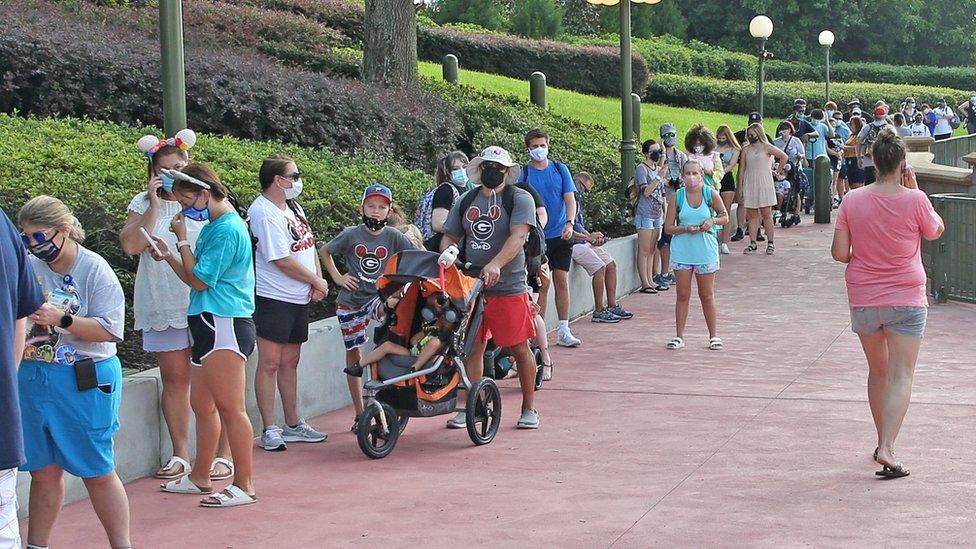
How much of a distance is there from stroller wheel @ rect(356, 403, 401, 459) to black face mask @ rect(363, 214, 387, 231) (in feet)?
4.05

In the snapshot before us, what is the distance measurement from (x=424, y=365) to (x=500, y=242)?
3.31 feet

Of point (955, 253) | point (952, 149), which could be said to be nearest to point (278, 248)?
point (955, 253)

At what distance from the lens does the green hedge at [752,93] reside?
40156 mm

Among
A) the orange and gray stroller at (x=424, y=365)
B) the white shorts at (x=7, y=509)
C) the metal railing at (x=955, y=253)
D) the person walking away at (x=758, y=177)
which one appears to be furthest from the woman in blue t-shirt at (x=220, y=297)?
the person walking away at (x=758, y=177)

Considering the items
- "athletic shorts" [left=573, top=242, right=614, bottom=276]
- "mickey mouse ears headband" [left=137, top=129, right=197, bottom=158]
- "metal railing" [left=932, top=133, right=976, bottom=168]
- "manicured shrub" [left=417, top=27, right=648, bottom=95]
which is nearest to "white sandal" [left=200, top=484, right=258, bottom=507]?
"mickey mouse ears headband" [left=137, top=129, right=197, bottom=158]

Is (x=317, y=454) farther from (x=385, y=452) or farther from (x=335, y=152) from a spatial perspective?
(x=335, y=152)

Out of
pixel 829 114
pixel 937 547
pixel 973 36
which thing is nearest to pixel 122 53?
pixel 937 547

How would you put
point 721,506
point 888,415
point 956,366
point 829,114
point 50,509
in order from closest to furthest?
1. point 50,509
2. point 721,506
3. point 888,415
4. point 956,366
5. point 829,114

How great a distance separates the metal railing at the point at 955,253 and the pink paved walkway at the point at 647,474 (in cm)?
248

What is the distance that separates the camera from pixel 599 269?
13438 millimetres

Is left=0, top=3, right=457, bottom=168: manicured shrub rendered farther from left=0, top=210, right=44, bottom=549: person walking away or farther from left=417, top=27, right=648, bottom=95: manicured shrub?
left=417, top=27, right=648, bottom=95: manicured shrub

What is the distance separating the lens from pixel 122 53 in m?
14.2

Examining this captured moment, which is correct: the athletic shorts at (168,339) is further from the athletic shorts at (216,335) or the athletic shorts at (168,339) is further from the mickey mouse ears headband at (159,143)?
the mickey mouse ears headband at (159,143)

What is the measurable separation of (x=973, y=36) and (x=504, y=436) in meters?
60.7
